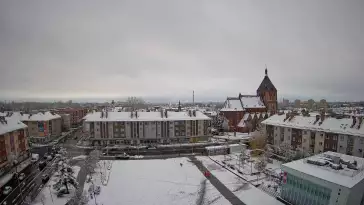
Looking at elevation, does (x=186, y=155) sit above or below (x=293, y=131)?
below

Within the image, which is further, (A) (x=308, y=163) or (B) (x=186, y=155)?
(B) (x=186, y=155)

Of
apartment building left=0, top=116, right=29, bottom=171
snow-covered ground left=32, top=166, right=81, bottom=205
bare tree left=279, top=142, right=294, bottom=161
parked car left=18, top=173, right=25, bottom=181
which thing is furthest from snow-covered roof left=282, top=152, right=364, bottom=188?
apartment building left=0, top=116, right=29, bottom=171

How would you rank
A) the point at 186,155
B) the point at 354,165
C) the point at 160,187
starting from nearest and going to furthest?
the point at 354,165, the point at 160,187, the point at 186,155

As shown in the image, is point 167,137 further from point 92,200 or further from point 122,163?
point 92,200

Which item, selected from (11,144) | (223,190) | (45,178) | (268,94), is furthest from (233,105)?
(11,144)

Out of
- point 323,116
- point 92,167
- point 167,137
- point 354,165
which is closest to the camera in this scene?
point 354,165

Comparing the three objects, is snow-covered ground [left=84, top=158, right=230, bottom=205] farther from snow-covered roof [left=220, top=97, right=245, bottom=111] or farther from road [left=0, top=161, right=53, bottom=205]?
snow-covered roof [left=220, top=97, right=245, bottom=111]

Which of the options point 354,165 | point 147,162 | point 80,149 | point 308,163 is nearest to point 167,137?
point 147,162

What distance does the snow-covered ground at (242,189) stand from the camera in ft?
92.6

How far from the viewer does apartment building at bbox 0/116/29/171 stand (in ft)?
125

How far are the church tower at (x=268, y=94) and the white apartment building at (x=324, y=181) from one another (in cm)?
5202

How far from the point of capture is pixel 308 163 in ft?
95.3

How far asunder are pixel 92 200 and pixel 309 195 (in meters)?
29.2

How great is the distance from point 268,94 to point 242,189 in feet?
193
